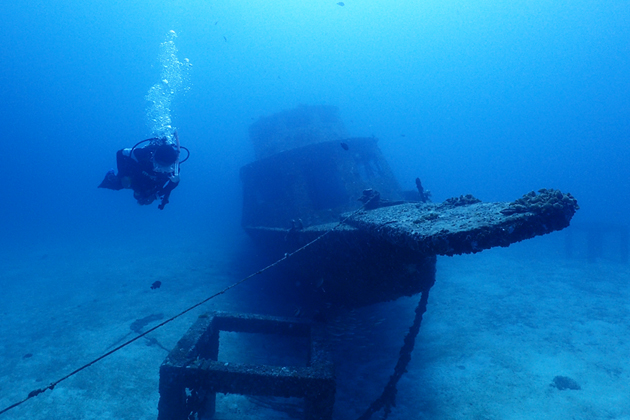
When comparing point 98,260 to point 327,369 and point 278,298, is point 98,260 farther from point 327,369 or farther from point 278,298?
point 327,369

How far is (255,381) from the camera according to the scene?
3.95 m

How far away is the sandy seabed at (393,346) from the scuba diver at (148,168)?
3.81m

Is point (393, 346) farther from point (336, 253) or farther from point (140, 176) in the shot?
point (140, 176)

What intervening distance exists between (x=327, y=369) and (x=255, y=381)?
3.02ft

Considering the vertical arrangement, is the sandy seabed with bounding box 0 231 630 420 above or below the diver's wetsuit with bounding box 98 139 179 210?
below

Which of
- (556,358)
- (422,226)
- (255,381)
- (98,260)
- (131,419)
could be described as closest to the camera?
(422,226)

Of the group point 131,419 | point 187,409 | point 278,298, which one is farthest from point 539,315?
point 131,419

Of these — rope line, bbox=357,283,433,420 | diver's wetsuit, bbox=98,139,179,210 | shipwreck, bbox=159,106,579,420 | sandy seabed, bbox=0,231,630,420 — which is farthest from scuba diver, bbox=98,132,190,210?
rope line, bbox=357,283,433,420

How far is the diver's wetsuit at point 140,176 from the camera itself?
225 inches

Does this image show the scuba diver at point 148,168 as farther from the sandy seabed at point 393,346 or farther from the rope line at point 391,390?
the rope line at point 391,390

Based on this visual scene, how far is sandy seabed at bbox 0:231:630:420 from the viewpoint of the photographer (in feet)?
18.5

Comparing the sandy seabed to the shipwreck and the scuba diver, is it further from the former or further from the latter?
the scuba diver

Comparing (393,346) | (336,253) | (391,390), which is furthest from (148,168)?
(393,346)

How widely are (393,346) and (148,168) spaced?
6.42m
